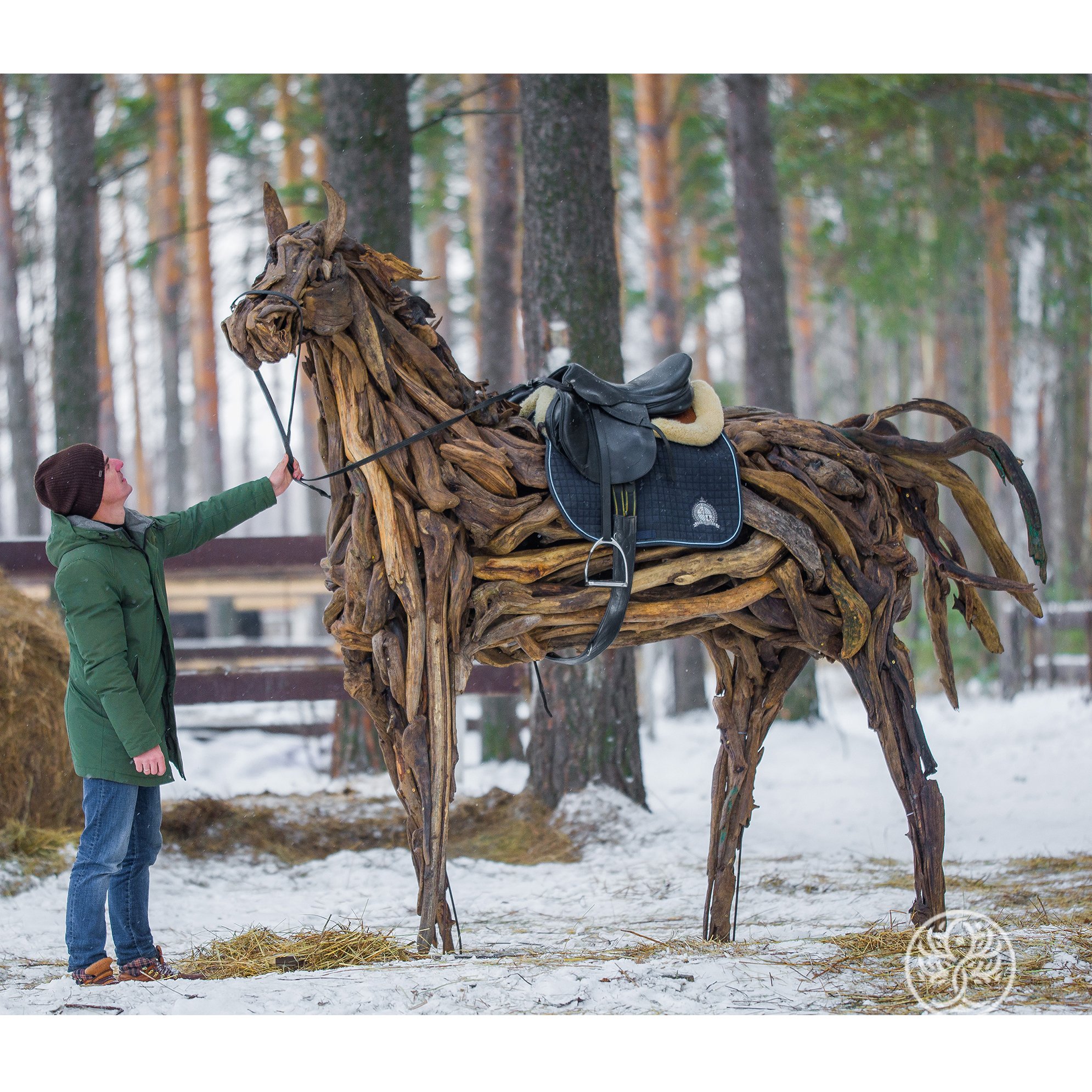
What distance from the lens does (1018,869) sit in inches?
163

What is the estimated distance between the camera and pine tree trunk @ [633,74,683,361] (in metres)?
9.27

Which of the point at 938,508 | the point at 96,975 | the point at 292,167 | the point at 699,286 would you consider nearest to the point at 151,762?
the point at 96,975

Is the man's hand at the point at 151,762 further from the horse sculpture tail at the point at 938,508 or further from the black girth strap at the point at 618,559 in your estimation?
the horse sculpture tail at the point at 938,508

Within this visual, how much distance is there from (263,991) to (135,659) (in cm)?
96

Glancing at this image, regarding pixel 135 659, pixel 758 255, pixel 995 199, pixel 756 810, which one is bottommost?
pixel 756 810

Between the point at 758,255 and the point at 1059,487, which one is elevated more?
the point at 758,255

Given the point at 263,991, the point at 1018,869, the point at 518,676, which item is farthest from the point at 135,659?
the point at 1018,869

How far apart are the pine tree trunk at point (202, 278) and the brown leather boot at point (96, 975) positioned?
323 inches

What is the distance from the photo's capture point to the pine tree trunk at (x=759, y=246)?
7188mm

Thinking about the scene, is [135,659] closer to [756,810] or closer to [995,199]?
[756,810]

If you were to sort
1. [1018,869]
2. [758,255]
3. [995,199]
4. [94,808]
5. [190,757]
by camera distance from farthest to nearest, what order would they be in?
[995,199]
[758,255]
[190,757]
[1018,869]
[94,808]

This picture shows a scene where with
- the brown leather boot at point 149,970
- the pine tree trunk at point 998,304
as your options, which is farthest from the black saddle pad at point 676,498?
the pine tree trunk at point 998,304

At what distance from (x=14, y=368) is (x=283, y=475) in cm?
778

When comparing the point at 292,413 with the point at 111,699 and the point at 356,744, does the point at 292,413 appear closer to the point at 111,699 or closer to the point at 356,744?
the point at 111,699
